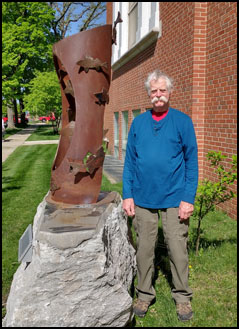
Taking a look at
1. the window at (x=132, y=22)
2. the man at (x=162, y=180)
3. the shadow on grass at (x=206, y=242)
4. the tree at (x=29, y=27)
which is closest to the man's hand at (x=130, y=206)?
the man at (x=162, y=180)

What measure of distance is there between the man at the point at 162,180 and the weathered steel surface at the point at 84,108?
52 cm

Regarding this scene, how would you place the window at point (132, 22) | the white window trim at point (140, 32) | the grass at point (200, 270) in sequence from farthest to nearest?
the window at point (132, 22)
the white window trim at point (140, 32)
the grass at point (200, 270)

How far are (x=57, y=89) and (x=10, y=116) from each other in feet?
34.7

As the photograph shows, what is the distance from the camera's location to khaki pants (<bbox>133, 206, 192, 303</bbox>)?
2822mm

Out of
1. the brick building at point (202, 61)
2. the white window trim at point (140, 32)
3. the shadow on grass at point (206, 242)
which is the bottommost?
the shadow on grass at point (206, 242)

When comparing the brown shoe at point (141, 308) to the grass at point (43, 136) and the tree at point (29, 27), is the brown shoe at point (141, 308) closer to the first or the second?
the grass at point (43, 136)

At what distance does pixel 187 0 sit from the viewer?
5.96 meters

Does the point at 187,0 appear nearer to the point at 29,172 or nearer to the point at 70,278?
the point at 70,278

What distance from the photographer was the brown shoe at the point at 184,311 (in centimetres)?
288

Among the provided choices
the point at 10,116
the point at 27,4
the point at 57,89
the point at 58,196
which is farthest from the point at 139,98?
the point at 10,116

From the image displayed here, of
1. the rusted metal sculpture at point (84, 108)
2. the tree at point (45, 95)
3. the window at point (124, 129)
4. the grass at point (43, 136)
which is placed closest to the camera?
the rusted metal sculpture at point (84, 108)

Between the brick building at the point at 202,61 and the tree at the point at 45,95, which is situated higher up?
the tree at the point at 45,95

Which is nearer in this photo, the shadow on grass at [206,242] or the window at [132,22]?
the shadow on grass at [206,242]

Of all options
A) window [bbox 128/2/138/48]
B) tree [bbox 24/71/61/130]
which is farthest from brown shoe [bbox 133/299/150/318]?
tree [bbox 24/71/61/130]
